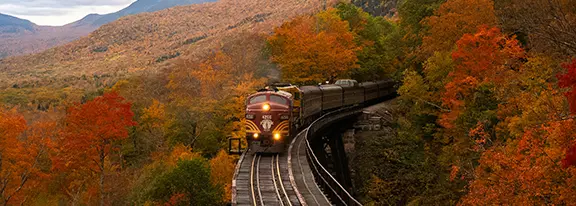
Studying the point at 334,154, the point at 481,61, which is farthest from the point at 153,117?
the point at 481,61

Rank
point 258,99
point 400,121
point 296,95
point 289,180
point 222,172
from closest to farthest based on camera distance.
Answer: point 289,180 → point 258,99 → point 296,95 → point 222,172 → point 400,121

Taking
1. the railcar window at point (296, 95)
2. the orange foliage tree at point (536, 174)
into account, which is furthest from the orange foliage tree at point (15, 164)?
the orange foliage tree at point (536, 174)

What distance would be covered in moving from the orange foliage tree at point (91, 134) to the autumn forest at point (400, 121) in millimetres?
114

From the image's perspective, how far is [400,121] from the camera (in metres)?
39.5

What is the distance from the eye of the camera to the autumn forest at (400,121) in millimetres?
18297

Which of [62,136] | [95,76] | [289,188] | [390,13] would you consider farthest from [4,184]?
[95,76]

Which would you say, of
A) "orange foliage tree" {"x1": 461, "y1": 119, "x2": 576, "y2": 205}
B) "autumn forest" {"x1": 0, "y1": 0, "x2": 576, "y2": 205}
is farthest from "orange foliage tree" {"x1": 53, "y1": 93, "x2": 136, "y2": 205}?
"orange foliage tree" {"x1": 461, "y1": 119, "x2": 576, "y2": 205}

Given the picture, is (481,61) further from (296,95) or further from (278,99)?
(278,99)

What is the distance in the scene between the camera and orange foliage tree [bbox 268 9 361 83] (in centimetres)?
4691

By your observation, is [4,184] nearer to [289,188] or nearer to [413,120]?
[289,188]

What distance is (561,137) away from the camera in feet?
50.6

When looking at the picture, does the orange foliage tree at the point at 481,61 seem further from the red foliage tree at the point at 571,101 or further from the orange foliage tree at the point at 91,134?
the orange foliage tree at the point at 91,134

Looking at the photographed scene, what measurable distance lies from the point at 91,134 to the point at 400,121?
84.9 ft

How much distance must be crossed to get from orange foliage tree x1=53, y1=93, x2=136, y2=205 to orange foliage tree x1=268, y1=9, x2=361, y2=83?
1676 centimetres
